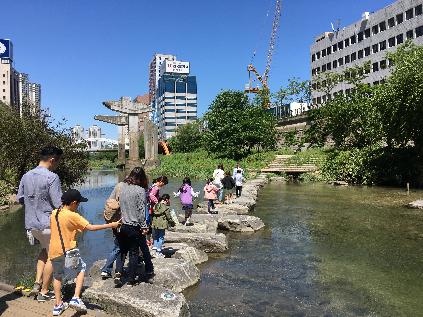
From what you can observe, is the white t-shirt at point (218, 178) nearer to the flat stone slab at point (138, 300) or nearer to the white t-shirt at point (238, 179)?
the white t-shirt at point (238, 179)

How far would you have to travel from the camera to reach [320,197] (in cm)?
2233

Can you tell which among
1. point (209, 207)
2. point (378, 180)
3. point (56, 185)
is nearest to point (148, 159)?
point (378, 180)

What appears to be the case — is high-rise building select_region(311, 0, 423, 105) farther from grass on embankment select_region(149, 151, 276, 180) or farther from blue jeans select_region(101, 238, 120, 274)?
blue jeans select_region(101, 238, 120, 274)

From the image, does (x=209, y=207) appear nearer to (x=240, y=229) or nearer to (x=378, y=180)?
(x=240, y=229)

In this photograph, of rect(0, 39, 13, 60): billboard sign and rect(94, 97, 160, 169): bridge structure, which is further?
rect(0, 39, 13, 60): billboard sign

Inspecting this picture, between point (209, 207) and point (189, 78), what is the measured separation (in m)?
183

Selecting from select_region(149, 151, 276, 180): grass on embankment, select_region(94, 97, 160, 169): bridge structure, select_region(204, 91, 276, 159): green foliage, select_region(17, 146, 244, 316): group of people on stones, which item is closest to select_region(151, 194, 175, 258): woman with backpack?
select_region(17, 146, 244, 316): group of people on stones

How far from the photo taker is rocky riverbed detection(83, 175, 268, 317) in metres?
5.70

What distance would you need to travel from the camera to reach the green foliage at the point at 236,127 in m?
50.8

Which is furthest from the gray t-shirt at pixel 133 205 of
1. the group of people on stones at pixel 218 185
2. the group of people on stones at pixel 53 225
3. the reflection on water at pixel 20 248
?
the group of people on stones at pixel 218 185

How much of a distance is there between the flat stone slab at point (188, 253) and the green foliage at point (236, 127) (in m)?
40.9

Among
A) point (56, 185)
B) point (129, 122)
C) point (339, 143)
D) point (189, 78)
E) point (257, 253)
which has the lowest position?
point (257, 253)

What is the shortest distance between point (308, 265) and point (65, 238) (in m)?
5.60

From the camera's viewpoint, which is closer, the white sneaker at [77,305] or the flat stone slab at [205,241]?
the white sneaker at [77,305]
